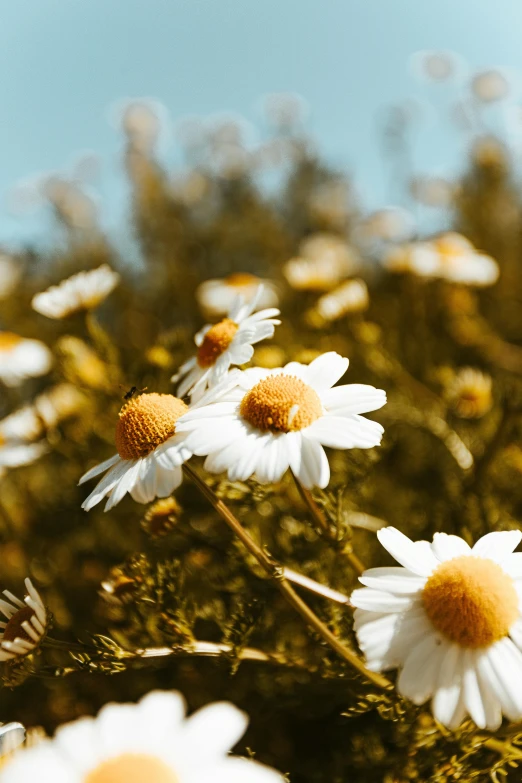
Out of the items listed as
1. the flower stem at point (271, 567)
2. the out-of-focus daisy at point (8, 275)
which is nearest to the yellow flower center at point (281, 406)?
the flower stem at point (271, 567)

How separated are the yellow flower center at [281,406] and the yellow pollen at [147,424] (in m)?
0.09

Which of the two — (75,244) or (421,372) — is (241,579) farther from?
(75,244)

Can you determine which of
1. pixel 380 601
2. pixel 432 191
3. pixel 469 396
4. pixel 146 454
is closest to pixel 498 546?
pixel 380 601

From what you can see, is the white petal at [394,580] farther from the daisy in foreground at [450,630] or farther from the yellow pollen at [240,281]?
the yellow pollen at [240,281]

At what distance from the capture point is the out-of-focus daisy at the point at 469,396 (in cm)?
173

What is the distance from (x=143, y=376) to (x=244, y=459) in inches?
30.2

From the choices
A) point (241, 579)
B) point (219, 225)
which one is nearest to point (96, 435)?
point (241, 579)

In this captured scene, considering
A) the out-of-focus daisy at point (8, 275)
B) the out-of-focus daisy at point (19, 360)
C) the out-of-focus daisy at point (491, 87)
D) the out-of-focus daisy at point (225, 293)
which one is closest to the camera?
the out-of-focus daisy at point (19, 360)

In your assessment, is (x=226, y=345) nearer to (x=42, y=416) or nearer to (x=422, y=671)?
(x=422, y=671)

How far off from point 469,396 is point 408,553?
1077 millimetres

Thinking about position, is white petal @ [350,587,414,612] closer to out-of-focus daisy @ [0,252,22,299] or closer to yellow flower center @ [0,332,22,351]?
yellow flower center @ [0,332,22,351]

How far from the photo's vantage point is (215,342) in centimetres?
102

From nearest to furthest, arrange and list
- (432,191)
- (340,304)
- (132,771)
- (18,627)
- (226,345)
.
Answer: (132,771)
(18,627)
(226,345)
(340,304)
(432,191)

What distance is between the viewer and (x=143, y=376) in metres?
1.48
